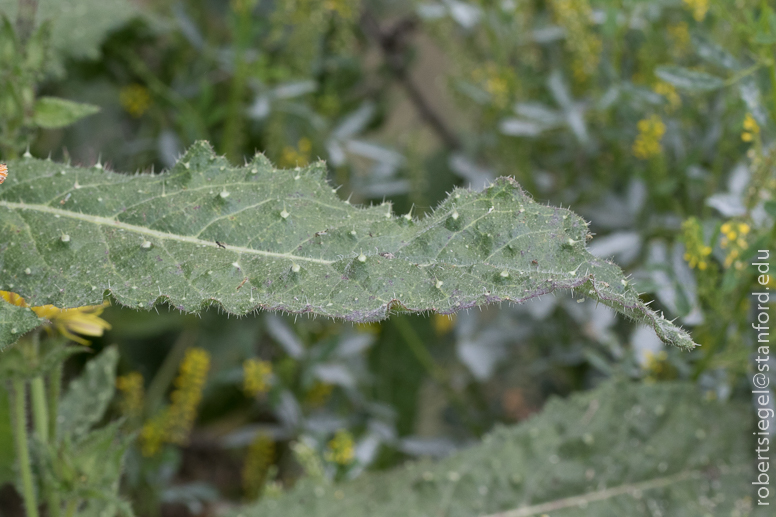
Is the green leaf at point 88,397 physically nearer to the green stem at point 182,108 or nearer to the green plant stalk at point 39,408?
the green plant stalk at point 39,408

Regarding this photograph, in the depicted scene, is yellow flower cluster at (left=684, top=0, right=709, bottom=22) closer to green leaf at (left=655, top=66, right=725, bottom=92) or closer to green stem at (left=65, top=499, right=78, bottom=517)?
green leaf at (left=655, top=66, right=725, bottom=92)

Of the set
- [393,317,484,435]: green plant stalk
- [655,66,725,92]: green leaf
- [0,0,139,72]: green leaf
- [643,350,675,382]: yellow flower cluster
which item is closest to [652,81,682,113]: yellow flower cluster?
[655,66,725,92]: green leaf

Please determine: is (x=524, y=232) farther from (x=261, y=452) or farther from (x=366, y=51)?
(x=366, y=51)

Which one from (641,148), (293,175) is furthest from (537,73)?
(293,175)

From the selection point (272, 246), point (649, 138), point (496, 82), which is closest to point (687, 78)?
point (649, 138)

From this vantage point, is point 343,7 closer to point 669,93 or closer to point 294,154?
point 294,154

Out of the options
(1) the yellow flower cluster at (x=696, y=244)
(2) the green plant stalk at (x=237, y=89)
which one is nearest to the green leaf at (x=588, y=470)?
(1) the yellow flower cluster at (x=696, y=244)
